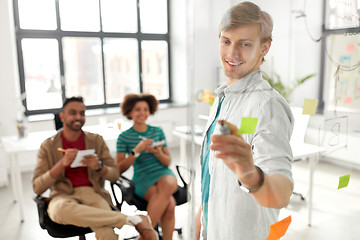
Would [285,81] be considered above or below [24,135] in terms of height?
above

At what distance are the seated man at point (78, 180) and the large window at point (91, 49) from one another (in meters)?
2.08

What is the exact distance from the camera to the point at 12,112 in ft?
12.5

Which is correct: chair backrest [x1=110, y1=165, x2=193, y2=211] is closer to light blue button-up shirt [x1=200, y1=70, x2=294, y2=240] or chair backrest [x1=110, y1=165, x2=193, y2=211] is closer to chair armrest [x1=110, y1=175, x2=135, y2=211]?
chair armrest [x1=110, y1=175, x2=135, y2=211]

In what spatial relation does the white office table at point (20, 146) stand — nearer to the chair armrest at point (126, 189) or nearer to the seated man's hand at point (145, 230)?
the chair armrest at point (126, 189)

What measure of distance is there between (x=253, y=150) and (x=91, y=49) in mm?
4742

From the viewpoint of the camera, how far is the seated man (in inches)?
71.1

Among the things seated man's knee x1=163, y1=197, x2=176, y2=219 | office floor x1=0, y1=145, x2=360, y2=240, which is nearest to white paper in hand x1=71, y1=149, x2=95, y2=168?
seated man's knee x1=163, y1=197, x2=176, y2=219

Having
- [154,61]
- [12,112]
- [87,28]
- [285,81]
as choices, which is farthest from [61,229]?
[154,61]

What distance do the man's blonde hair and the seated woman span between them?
1.81m

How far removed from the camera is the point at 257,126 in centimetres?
43

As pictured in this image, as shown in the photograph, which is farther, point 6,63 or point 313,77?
point 6,63

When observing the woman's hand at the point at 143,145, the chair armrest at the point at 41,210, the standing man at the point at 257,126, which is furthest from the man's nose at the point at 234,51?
the woman's hand at the point at 143,145

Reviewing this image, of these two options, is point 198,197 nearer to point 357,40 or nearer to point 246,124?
point 246,124

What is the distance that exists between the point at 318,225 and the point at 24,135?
117 inches
